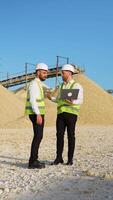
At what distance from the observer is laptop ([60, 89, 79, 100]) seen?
A: 10211 millimetres

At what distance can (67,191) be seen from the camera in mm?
7262

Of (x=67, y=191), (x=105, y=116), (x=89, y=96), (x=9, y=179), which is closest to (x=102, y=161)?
(x=9, y=179)

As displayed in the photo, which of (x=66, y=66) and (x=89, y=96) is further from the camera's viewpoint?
(x=89, y=96)

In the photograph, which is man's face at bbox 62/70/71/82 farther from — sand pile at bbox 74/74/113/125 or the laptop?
sand pile at bbox 74/74/113/125

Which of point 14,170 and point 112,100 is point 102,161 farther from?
point 112,100

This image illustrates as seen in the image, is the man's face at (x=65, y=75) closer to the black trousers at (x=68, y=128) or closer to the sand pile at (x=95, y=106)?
the black trousers at (x=68, y=128)

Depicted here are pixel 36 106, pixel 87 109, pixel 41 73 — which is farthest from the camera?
pixel 87 109

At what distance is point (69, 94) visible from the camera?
10.2 metres

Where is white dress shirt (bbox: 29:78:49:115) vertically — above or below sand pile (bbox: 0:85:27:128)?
below

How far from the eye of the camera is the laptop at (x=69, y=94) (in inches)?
402

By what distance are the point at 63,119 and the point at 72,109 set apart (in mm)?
302

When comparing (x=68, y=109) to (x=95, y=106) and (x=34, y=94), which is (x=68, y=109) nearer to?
(x=34, y=94)

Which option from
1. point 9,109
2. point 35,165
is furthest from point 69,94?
point 9,109

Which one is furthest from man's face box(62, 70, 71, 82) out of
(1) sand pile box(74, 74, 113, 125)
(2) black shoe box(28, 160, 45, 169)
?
(1) sand pile box(74, 74, 113, 125)
